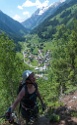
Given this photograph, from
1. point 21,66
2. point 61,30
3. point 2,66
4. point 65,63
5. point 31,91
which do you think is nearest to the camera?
point 31,91

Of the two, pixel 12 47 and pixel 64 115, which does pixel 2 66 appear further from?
pixel 64 115

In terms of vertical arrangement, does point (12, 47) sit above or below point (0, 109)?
above

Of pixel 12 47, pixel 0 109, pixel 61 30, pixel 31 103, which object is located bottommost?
pixel 0 109

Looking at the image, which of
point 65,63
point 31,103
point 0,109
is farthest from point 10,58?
point 31,103

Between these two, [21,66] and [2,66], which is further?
[21,66]

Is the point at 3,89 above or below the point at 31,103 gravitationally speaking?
below

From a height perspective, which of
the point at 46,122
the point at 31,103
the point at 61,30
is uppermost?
the point at 61,30

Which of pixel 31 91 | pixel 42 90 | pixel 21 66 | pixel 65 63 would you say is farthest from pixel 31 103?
pixel 65 63

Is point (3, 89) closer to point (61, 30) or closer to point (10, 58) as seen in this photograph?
point (10, 58)

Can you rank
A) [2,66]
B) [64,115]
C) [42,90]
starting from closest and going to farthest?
[64,115]
[2,66]
[42,90]
